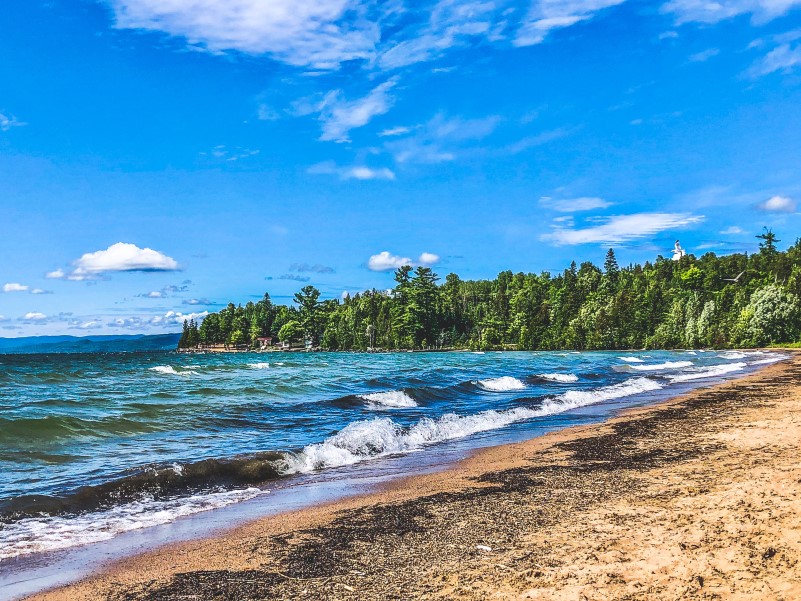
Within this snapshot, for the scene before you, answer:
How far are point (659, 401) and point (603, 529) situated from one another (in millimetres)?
16601

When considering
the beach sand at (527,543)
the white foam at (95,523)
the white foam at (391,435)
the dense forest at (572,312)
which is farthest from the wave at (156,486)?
the dense forest at (572,312)

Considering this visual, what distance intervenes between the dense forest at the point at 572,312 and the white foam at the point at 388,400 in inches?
3310

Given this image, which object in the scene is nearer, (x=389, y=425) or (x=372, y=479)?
(x=372, y=479)

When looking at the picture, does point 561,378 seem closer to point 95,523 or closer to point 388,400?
point 388,400

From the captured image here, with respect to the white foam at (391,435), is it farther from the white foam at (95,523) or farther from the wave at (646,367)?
the wave at (646,367)

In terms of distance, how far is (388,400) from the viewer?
71.7 feet

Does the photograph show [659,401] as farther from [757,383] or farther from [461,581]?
[461,581]

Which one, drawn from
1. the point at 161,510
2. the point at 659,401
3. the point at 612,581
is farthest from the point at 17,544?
the point at 659,401

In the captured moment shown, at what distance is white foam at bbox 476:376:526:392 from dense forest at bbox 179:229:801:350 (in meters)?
75.1

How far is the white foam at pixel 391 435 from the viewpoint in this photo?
1140 cm

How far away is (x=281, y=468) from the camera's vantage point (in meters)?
10.7

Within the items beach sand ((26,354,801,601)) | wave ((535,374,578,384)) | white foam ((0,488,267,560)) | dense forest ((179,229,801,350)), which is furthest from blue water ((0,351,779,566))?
dense forest ((179,229,801,350))

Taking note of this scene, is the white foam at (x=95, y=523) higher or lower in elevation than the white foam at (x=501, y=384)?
higher

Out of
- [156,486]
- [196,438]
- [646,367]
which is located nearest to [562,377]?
[646,367]
